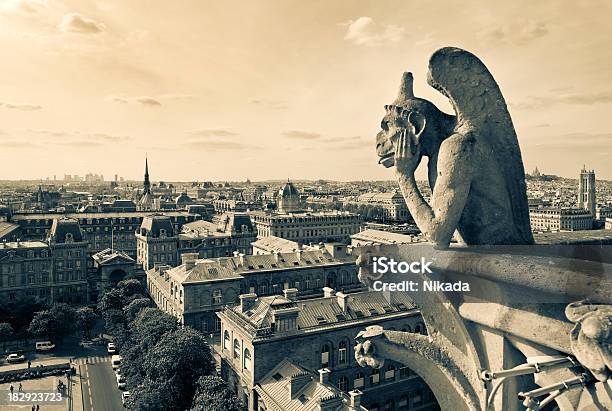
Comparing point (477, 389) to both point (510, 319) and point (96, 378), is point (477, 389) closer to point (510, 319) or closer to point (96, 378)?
point (510, 319)

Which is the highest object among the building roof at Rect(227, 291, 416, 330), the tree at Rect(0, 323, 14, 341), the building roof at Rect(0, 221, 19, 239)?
the building roof at Rect(0, 221, 19, 239)

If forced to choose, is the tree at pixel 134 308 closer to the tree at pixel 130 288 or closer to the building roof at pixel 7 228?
the tree at pixel 130 288

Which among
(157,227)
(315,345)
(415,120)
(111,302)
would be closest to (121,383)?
(111,302)

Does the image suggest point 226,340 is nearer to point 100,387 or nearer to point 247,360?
point 247,360

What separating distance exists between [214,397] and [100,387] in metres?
23.4

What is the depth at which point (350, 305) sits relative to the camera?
152 feet

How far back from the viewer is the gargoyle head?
1030 centimetres

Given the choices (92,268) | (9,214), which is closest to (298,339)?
(92,268)

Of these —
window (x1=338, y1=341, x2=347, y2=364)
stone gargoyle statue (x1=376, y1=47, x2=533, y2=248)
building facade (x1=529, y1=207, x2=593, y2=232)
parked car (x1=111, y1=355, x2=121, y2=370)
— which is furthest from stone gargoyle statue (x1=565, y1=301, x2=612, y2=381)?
building facade (x1=529, y1=207, x2=593, y2=232)

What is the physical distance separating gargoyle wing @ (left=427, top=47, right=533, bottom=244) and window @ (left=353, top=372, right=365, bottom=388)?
36623 millimetres

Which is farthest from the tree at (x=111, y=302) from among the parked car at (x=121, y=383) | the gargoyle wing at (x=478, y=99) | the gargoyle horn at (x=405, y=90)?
the gargoyle wing at (x=478, y=99)

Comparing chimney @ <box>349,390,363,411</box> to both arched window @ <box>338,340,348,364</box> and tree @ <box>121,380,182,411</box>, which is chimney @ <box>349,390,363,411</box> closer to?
arched window @ <box>338,340,348,364</box>

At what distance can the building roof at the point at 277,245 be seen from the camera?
8212 centimetres

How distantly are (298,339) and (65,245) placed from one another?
5885 cm
